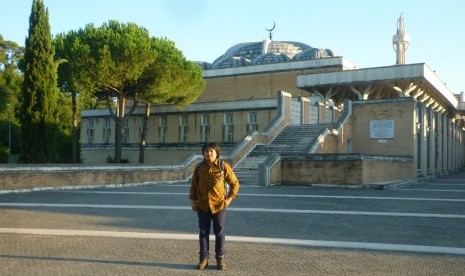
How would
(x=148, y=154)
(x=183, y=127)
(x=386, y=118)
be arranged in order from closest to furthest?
(x=386, y=118) → (x=183, y=127) → (x=148, y=154)

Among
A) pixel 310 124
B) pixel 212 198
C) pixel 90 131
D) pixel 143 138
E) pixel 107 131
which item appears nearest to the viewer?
pixel 212 198

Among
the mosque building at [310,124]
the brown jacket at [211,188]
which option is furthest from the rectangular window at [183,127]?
the brown jacket at [211,188]

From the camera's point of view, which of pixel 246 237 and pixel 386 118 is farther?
pixel 386 118

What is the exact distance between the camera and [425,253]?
7.30m

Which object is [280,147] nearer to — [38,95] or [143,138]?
[38,95]

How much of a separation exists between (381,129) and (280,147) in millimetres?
6140

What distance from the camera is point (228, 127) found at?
39188 millimetres

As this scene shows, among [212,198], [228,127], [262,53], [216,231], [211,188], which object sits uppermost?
[262,53]

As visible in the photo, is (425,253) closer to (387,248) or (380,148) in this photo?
(387,248)

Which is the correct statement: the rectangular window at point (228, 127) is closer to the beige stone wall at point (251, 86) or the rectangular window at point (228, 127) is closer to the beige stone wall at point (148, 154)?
the beige stone wall at point (148, 154)

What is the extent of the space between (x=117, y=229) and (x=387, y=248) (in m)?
4.71

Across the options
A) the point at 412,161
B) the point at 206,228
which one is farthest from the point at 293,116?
the point at 206,228

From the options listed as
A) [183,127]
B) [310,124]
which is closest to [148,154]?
[183,127]

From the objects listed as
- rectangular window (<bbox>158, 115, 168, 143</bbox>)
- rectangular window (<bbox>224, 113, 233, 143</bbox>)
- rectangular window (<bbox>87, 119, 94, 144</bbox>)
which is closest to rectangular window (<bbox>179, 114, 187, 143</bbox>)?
rectangular window (<bbox>158, 115, 168, 143</bbox>)
